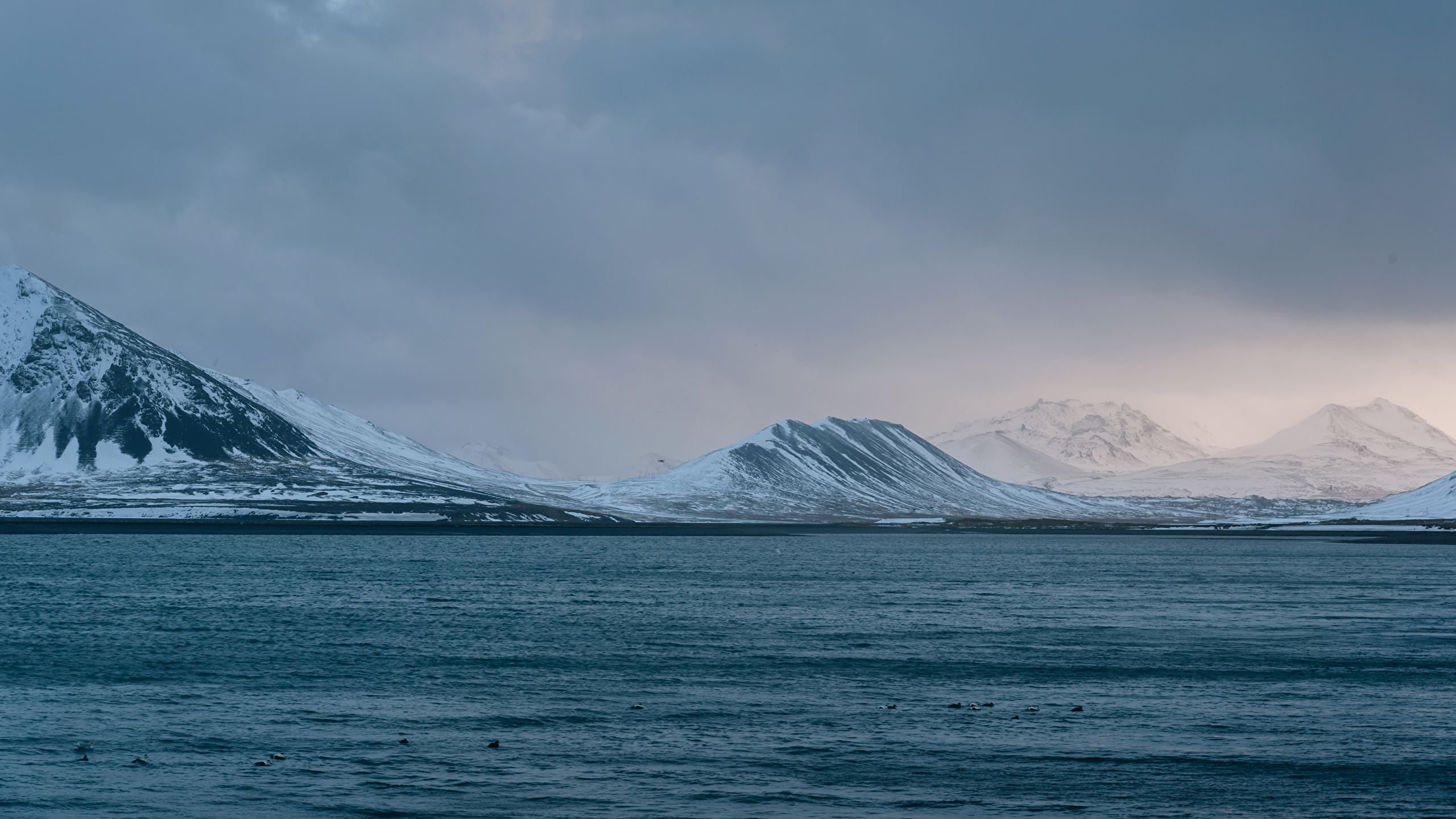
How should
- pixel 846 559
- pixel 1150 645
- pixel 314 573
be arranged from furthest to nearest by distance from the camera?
pixel 846 559, pixel 314 573, pixel 1150 645

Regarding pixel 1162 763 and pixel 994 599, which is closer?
pixel 1162 763

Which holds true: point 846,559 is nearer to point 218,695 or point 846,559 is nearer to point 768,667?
point 768,667

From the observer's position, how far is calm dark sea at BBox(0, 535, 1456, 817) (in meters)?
32.9

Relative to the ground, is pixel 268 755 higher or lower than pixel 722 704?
lower

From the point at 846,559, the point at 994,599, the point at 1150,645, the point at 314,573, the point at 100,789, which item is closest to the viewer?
the point at 100,789

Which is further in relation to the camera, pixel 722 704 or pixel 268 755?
pixel 722 704

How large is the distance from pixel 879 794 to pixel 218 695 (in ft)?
95.6

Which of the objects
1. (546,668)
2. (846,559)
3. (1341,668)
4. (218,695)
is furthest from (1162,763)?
(846,559)

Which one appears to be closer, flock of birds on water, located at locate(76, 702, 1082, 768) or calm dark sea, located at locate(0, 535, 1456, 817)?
calm dark sea, located at locate(0, 535, 1456, 817)

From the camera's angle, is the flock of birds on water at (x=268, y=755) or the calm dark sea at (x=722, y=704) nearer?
the calm dark sea at (x=722, y=704)

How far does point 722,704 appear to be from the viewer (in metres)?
46.4

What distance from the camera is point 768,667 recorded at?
2215 inches

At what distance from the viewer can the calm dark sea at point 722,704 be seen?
32875 mm

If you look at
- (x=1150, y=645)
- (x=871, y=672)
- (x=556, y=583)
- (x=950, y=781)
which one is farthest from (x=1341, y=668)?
(x=556, y=583)
